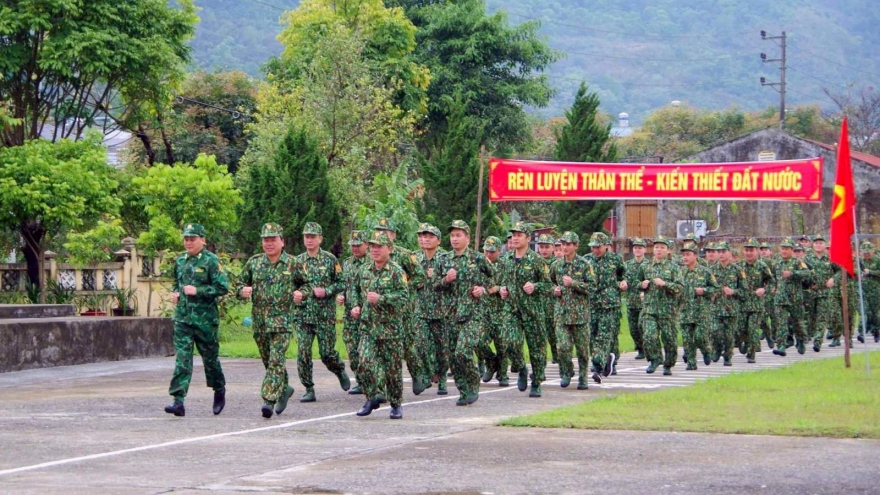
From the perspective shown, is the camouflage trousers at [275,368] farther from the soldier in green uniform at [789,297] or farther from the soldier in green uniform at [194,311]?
the soldier in green uniform at [789,297]

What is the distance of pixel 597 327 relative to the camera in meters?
18.1

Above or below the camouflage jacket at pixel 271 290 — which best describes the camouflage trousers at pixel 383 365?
below

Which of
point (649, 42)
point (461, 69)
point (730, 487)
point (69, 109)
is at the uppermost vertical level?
point (649, 42)

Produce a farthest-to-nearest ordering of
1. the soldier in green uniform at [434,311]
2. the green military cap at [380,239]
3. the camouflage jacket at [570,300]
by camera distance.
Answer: the camouflage jacket at [570,300], the soldier in green uniform at [434,311], the green military cap at [380,239]

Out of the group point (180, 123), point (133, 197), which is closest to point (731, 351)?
point (133, 197)

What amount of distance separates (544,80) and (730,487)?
176 ft

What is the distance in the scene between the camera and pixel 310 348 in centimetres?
1453

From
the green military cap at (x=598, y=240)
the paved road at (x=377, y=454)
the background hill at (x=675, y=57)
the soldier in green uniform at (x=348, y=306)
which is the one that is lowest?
the paved road at (x=377, y=454)

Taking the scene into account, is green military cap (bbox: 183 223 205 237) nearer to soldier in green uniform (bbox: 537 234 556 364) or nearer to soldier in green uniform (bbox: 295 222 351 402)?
soldier in green uniform (bbox: 295 222 351 402)

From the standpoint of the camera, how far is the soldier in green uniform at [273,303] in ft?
41.8

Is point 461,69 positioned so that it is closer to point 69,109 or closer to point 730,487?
point 69,109

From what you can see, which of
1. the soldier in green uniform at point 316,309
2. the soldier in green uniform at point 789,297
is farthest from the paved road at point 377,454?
the soldier in green uniform at point 789,297

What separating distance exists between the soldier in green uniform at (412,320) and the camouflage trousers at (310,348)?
929 mm

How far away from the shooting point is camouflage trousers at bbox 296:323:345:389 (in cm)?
1435
